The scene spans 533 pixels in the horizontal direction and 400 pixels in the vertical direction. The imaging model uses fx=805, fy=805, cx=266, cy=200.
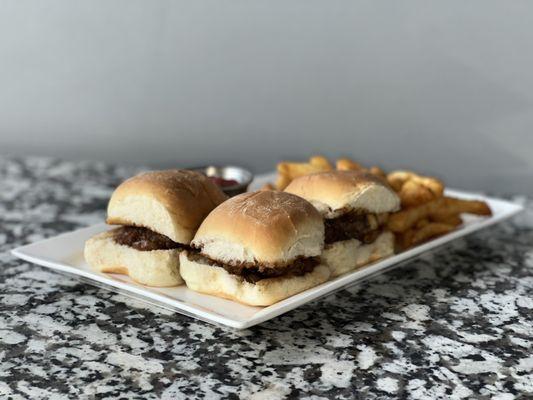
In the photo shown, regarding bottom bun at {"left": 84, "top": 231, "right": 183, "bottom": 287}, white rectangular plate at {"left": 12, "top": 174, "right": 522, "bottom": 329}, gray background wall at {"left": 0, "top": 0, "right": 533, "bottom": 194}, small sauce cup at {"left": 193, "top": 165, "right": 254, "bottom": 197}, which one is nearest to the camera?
white rectangular plate at {"left": 12, "top": 174, "right": 522, "bottom": 329}

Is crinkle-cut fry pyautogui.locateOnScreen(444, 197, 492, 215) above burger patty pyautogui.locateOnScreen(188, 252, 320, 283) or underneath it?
above

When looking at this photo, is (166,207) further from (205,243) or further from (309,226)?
(309,226)

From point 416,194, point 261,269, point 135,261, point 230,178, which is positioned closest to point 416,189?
point 416,194

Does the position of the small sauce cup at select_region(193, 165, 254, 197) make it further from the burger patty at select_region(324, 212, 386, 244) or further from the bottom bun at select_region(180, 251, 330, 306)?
the bottom bun at select_region(180, 251, 330, 306)

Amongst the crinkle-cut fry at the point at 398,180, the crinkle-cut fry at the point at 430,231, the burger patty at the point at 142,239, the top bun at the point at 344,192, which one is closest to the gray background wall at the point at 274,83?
the crinkle-cut fry at the point at 398,180

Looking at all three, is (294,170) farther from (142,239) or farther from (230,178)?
(142,239)

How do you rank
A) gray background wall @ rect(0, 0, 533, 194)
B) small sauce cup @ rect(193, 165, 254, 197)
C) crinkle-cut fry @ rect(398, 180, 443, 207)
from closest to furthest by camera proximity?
crinkle-cut fry @ rect(398, 180, 443, 207) → small sauce cup @ rect(193, 165, 254, 197) → gray background wall @ rect(0, 0, 533, 194)

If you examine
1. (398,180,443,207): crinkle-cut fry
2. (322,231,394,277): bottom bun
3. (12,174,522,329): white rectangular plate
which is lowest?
(12,174,522,329): white rectangular plate

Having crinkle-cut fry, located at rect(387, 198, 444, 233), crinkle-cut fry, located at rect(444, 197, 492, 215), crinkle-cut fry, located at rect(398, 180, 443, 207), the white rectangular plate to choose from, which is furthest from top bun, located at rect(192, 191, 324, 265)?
crinkle-cut fry, located at rect(444, 197, 492, 215)

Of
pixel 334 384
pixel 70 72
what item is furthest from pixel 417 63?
pixel 334 384
